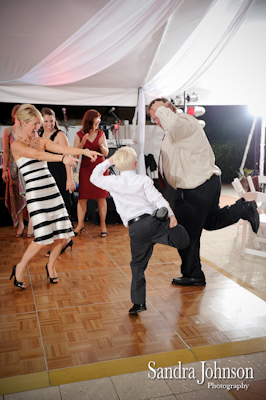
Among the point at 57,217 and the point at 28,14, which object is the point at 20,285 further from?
the point at 28,14

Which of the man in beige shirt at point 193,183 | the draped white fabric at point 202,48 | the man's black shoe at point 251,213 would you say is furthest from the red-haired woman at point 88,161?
the man's black shoe at point 251,213

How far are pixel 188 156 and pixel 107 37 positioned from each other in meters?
1.48

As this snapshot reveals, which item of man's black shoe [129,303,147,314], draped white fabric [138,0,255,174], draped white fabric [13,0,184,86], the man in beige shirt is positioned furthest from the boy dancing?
draped white fabric [138,0,255,174]

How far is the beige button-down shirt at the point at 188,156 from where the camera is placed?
10.9 feet

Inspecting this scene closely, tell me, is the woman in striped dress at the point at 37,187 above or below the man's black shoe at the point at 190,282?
above

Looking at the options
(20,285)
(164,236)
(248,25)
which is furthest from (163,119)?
(248,25)

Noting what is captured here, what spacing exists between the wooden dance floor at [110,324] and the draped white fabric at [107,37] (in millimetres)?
2206

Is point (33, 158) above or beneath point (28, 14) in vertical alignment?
beneath

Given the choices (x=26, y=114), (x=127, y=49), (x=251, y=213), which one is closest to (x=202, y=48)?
(x=127, y=49)

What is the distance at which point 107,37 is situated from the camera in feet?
12.9

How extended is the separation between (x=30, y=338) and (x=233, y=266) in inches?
92.3

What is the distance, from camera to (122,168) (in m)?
2.84

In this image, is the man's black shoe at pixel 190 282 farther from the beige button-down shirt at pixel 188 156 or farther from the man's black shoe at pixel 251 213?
the beige button-down shirt at pixel 188 156

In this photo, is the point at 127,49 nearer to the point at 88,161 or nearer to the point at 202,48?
the point at 202,48
